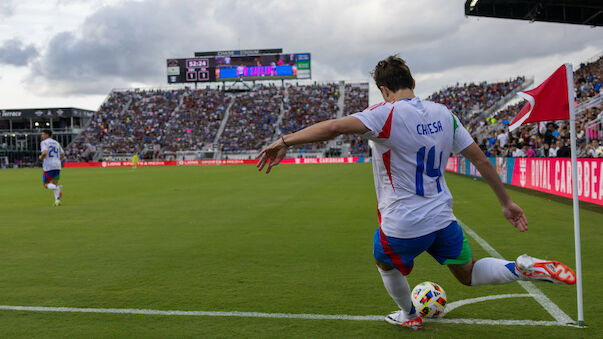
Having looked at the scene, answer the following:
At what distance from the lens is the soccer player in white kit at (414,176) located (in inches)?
126

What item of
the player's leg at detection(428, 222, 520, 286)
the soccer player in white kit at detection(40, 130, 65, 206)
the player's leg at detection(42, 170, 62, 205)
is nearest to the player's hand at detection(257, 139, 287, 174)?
the player's leg at detection(428, 222, 520, 286)

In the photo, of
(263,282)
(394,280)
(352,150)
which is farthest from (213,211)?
(352,150)

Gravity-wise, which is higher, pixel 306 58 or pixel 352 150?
pixel 306 58

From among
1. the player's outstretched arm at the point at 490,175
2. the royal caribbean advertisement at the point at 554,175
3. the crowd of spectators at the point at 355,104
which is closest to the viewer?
the player's outstretched arm at the point at 490,175

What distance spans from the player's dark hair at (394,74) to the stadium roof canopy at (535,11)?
2273 centimetres

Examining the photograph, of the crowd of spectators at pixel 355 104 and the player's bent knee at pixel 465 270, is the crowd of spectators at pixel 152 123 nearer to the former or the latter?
the crowd of spectators at pixel 355 104

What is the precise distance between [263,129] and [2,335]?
59.1 metres

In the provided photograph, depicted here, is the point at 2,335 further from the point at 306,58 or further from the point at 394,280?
the point at 306,58

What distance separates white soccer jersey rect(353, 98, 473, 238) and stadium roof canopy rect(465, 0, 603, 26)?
22.9 meters

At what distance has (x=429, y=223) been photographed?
335cm

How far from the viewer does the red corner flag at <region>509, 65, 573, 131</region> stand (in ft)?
13.9

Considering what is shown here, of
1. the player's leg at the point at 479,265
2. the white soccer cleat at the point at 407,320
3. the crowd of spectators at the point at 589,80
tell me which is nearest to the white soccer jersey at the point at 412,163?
the player's leg at the point at 479,265

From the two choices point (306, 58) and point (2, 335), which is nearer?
point (2, 335)

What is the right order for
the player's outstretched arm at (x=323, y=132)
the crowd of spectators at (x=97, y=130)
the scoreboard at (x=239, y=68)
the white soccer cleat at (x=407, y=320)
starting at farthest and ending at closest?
the scoreboard at (x=239, y=68)
the crowd of spectators at (x=97, y=130)
the white soccer cleat at (x=407, y=320)
the player's outstretched arm at (x=323, y=132)
